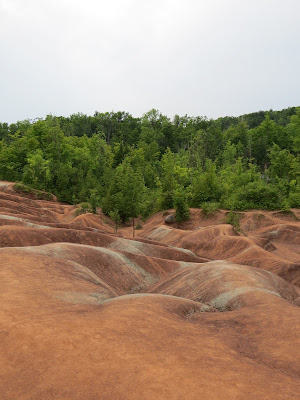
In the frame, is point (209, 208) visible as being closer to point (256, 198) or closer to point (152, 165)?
point (256, 198)

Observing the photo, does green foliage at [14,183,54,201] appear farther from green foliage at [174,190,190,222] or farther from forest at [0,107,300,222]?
green foliage at [174,190,190,222]

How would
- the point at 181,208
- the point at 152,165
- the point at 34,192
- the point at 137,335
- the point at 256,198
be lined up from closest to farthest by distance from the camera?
the point at 137,335
the point at 181,208
the point at 256,198
the point at 34,192
the point at 152,165

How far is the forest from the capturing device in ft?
152

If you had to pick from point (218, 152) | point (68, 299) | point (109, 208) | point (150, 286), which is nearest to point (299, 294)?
point (150, 286)

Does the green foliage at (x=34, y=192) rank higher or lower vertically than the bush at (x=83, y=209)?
higher

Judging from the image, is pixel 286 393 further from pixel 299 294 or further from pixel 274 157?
pixel 274 157

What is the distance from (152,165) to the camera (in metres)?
80.6

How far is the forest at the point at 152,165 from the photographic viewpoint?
46.5 metres

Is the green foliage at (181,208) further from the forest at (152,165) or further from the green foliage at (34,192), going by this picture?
the green foliage at (34,192)

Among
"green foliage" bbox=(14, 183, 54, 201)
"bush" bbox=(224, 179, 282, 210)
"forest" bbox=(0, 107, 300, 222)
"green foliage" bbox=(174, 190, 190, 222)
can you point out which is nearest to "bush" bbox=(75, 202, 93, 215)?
"forest" bbox=(0, 107, 300, 222)

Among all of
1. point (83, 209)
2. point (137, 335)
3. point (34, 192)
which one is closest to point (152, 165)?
point (34, 192)

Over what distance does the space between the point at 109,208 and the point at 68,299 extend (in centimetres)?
3948

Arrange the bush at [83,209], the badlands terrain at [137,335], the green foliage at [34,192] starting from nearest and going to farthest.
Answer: the badlands terrain at [137,335] < the bush at [83,209] < the green foliage at [34,192]

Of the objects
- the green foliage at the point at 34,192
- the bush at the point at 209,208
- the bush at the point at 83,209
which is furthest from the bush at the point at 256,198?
the green foliage at the point at 34,192
